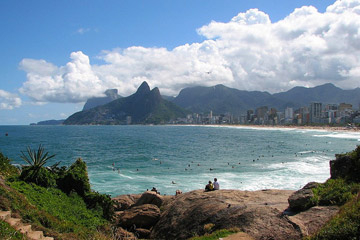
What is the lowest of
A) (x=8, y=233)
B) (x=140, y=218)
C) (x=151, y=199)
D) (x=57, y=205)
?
(x=140, y=218)

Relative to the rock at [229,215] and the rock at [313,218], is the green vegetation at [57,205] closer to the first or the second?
the rock at [229,215]

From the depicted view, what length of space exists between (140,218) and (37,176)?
6.11 meters

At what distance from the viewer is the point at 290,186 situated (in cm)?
2762

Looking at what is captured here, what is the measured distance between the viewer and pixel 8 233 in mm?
7559

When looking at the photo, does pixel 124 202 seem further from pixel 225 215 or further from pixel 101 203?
pixel 225 215

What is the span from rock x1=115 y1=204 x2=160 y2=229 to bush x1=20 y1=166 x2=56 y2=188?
4.45m

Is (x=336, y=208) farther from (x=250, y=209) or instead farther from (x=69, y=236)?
(x=69, y=236)

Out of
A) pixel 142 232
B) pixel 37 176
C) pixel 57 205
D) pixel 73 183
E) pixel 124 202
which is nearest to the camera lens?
pixel 57 205

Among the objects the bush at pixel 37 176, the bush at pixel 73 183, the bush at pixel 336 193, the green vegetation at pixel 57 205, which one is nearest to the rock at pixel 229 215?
the bush at pixel 336 193

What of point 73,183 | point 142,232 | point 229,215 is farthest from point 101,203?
point 229,215

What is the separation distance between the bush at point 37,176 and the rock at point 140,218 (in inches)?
175

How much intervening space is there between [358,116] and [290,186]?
181 meters

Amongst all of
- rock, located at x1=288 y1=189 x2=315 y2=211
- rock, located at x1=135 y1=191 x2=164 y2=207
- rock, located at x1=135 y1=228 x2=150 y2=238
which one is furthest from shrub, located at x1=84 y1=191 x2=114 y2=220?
rock, located at x1=288 y1=189 x2=315 y2=211

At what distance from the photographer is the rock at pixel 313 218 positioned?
10.3m
